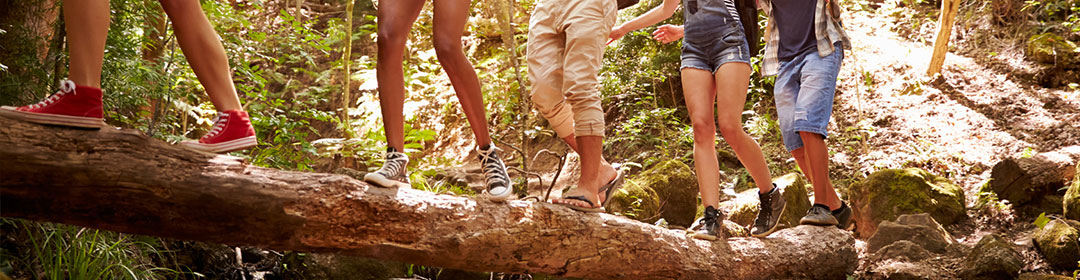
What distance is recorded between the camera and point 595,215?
3324 mm

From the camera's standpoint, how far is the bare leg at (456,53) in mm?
3010

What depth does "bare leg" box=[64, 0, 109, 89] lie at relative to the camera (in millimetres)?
2416

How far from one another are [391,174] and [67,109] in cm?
118

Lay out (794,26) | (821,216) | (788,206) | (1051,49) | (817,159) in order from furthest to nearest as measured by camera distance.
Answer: (1051,49) → (788,206) → (794,26) → (821,216) → (817,159)

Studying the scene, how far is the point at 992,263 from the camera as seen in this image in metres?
3.93

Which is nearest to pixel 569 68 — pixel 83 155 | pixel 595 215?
pixel 595 215

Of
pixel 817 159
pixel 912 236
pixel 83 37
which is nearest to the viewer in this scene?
pixel 83 37

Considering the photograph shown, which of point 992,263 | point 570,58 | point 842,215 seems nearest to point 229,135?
Answer: point 570,58

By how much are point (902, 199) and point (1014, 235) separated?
83cm

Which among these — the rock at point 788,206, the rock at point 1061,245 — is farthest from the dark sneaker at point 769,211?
the rock at point 1061,245

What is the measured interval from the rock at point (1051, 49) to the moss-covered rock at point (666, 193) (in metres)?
5.41

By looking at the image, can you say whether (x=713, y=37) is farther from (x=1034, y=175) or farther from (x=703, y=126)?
(x=1034, y=175)

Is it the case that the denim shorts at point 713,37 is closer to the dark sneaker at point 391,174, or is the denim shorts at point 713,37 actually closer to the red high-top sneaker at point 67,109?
the dark sneaker at point 391,174

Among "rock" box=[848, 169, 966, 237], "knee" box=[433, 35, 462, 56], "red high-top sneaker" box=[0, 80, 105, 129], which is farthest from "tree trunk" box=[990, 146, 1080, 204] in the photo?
"red high-top sneaker" box=[0, 80, 105, 129]
